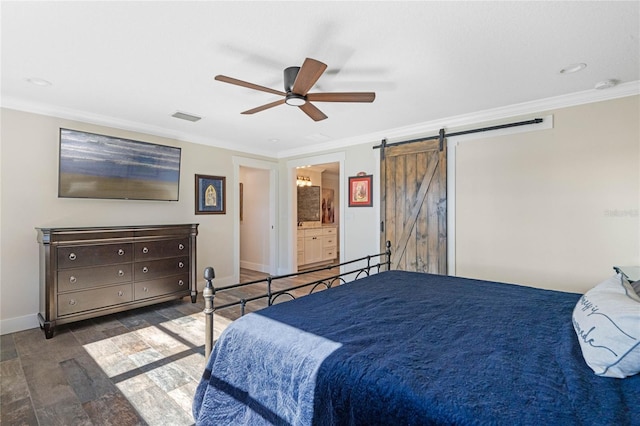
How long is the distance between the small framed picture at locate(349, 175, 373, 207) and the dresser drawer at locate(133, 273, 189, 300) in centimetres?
270

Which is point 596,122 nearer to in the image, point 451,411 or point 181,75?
point 451,411

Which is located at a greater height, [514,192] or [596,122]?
[596,122]

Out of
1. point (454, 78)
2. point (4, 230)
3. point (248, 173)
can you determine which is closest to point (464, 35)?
point (454, 78)

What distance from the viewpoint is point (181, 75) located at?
2643 mm

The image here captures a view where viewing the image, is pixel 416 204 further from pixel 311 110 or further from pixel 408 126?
pixel 311 110

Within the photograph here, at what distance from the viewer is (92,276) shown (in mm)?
3314

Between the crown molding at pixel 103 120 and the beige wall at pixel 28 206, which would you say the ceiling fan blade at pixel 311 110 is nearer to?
the crown molding at pixel 103 120

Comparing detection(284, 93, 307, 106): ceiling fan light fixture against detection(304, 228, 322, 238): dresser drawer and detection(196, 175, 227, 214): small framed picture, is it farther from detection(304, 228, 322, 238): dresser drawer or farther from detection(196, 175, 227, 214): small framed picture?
detection(304, 228, 322, 238): dresser drawer

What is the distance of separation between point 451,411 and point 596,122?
357cm

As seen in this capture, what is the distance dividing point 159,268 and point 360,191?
3.04m

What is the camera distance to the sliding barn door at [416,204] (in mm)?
4051

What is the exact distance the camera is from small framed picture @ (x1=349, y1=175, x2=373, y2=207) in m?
4.77

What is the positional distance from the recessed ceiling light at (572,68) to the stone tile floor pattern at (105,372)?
3805 millimetres

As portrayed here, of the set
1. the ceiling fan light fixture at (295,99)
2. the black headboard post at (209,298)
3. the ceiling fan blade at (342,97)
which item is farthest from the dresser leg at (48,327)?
the ceiling fan blade at (342,97)
